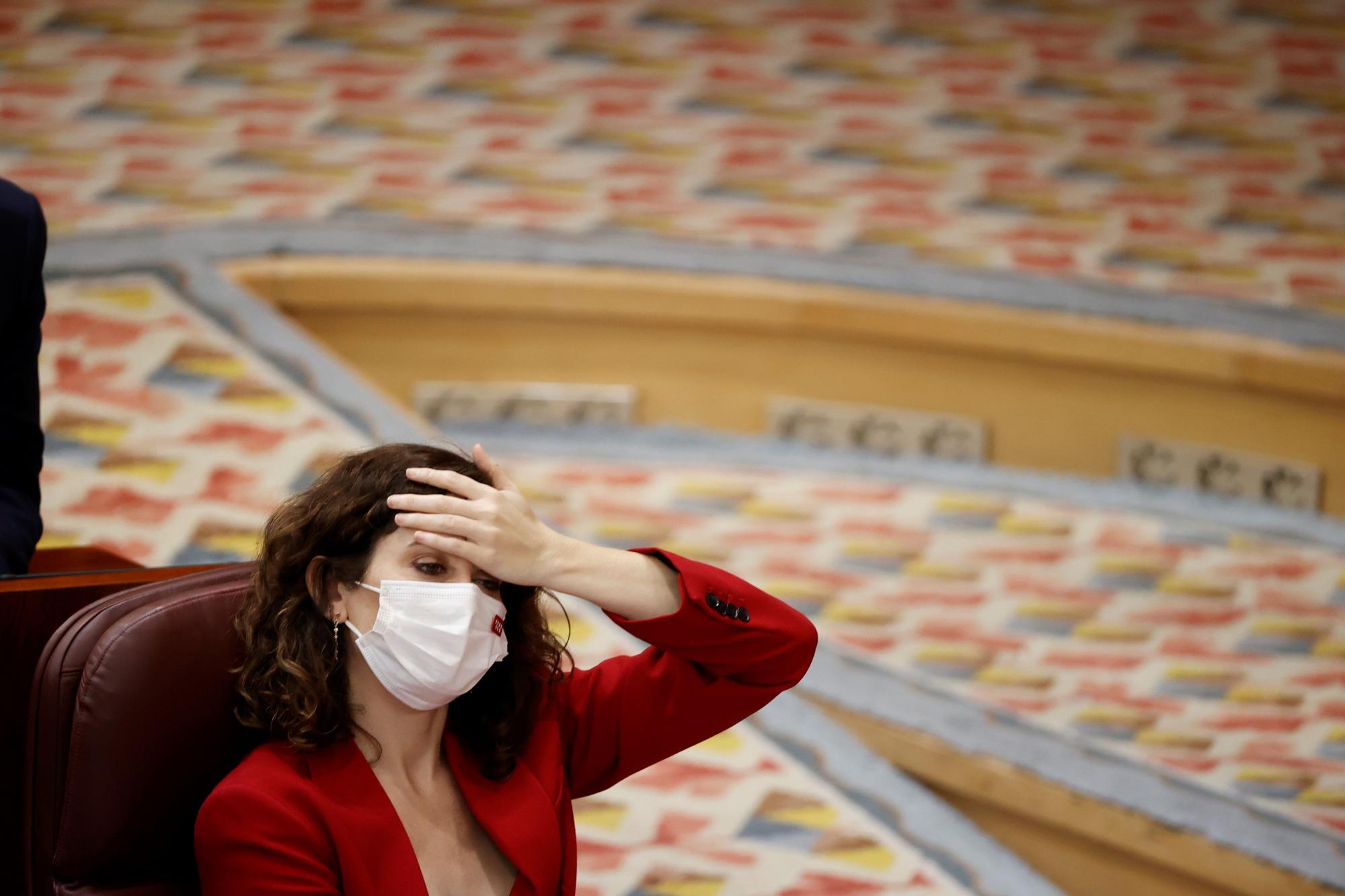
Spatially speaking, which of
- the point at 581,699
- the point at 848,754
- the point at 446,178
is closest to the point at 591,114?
the point at 446,178

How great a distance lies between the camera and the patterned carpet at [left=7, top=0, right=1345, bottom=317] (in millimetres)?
3311

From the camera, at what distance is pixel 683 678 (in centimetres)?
140

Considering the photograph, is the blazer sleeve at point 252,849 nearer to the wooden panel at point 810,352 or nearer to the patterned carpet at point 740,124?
the wooden panel at point 810,352

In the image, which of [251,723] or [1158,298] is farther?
[1158,298]

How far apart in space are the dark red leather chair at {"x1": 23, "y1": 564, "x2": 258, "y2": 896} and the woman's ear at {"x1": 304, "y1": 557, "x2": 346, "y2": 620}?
8cm

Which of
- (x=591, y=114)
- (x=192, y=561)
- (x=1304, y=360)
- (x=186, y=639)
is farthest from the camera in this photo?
(x=591, y=114)

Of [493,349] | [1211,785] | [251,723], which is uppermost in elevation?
[251,723]

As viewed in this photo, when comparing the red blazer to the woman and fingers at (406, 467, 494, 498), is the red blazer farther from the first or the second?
fingers at (406, 467, 494, 498)

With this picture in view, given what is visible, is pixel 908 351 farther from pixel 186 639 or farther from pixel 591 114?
pixel 186 639

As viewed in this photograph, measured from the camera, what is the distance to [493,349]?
3.33m

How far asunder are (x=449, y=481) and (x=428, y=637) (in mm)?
125

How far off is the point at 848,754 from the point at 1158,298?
1.36 metres

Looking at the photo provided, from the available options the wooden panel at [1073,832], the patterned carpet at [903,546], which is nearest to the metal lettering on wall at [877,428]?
the patterned carpet at [903,546]

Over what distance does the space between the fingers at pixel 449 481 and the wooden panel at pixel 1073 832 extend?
1.20m
